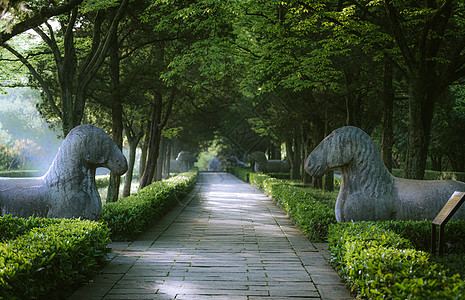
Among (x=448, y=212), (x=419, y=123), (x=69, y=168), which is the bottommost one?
(x=448, y=212)

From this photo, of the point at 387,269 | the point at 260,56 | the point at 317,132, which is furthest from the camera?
the point at 317,132

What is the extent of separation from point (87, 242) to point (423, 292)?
13.9 feet

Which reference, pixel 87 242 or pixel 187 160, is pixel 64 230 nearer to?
pixel 87 242

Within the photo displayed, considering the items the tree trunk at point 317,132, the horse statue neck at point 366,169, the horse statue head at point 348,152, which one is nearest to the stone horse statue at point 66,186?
the horse statue head at point 348,152

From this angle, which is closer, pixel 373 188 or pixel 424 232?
pixel 424 232

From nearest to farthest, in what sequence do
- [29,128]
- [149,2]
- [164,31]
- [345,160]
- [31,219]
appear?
[31,219] → [345,160] → [149,2] → [164,31] → [29,128]

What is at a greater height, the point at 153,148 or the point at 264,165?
the point at 153,148

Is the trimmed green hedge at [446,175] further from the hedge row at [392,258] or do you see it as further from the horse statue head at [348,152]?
the horse statue head at [348,152]

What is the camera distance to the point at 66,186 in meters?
7.07

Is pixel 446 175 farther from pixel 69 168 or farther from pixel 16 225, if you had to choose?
pixel 16 225

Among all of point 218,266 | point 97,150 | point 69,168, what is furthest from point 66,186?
point 218,266

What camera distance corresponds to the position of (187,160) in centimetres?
4106

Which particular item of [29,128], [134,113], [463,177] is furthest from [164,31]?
[29,128]

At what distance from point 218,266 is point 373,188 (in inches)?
125
